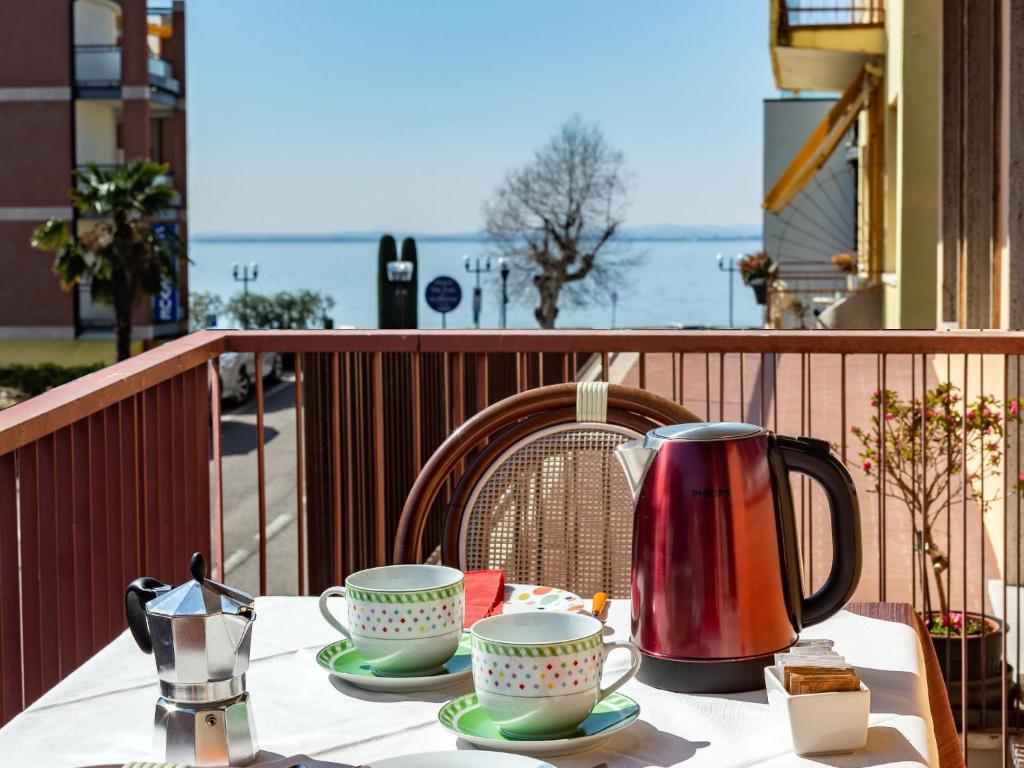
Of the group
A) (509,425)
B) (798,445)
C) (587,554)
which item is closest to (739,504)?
(798,445)

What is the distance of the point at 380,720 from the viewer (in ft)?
4.62

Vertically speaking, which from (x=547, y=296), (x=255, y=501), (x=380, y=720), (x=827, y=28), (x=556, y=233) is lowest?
(x=255, y=501)

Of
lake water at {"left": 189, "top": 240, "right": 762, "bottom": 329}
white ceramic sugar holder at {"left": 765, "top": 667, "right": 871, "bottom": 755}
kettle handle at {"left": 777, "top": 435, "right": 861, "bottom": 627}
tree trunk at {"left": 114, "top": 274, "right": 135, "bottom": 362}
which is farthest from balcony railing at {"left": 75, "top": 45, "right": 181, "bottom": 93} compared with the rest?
white ceramic sugar holder at {"left": 765, "top": 667, "right": 871, "bottom": 755}

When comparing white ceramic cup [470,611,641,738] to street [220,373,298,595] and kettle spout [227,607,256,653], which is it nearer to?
kettle spout [227,607,256,653]

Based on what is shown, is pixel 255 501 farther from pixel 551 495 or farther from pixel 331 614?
pixel 331 614

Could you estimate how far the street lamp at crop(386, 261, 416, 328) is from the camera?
23.8 meters

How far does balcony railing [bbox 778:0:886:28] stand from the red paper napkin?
12.8m

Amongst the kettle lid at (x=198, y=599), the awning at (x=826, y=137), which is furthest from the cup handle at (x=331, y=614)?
the awning at (x=826, y=137)

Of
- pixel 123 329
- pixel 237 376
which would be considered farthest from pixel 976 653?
pixel 123 329

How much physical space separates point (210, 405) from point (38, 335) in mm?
33896

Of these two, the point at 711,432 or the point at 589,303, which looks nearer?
the point at 711,432

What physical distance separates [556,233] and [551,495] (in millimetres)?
50947

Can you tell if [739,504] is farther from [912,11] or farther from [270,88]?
[270,88]

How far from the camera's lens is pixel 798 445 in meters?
1.50
